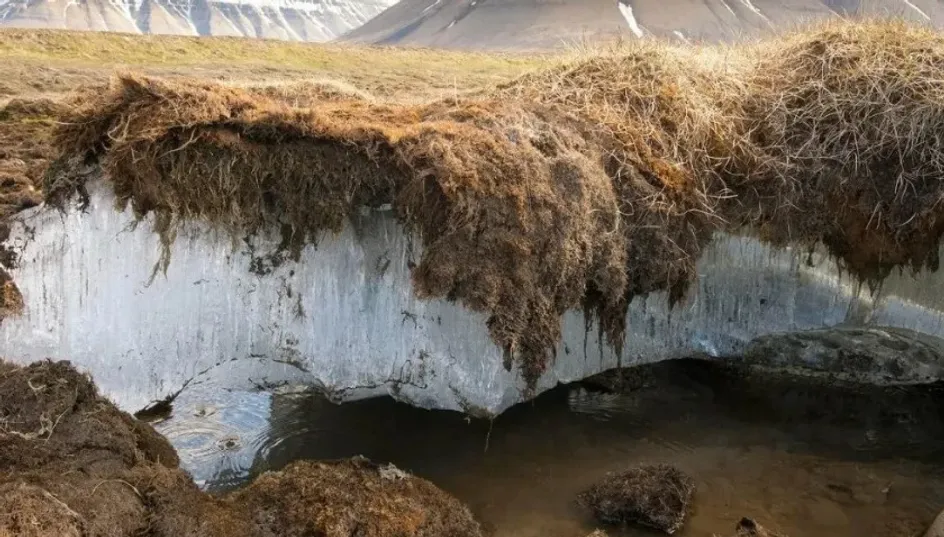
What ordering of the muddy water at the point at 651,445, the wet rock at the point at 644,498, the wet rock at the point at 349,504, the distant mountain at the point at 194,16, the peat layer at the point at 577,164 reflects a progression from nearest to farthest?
1. the wet rock at the point at 349,504
2. the peat layer at the point at 577,164
3. the wet rock at the point at 644,498
4. the muddy water at the point at 651,445
5. the distant mountain at the point at 194,16

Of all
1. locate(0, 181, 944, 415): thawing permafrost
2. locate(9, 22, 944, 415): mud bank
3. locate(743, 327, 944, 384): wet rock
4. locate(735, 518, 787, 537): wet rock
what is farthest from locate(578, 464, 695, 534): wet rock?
locate(743, 327, 944, 384): wet rock

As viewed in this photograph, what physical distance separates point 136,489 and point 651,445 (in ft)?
14.0

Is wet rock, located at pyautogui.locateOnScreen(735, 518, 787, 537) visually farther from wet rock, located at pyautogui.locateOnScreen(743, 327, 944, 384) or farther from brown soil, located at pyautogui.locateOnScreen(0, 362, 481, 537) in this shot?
wet rock, located at pyautogui.locateOnScreen(743, 327, 944, 384)

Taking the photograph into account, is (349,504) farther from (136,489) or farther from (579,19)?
(579,19)

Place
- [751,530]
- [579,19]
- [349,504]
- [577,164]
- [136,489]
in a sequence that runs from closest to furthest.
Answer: [136,489]
[349,504]
[751,530]
[577,164]
[579,19]

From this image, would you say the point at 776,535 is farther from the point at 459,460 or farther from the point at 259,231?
the point at 259,231

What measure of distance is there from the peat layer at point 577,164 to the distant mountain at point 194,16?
396 feet

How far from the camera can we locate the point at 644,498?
5.54 m

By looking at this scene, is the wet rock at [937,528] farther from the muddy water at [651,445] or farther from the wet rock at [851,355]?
the wet rock at [851,355]

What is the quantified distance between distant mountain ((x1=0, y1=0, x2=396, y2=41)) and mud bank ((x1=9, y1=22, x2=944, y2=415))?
4764 inches

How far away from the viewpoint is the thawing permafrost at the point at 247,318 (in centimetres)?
555

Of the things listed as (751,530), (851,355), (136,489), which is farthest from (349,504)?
(851,355)

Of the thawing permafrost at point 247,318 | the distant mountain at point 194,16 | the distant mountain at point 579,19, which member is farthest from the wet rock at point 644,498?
the distant mountain at point 194,16

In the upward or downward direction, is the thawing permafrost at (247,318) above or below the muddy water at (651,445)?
above
